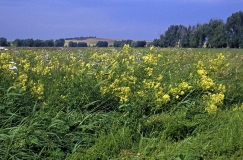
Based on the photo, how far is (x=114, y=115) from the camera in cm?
512

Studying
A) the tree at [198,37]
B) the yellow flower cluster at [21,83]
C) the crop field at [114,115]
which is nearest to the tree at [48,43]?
the tree at [198,37]

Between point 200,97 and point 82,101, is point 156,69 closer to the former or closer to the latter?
point 200,97

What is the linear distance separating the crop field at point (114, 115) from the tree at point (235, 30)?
139 ft

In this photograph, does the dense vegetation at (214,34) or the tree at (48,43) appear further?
the dense vegetation at (214,34)

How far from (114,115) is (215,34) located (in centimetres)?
4343

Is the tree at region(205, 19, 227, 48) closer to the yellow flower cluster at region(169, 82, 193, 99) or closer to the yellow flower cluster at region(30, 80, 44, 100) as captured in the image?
the yellow flower cluster at region(169, 82, 193, 99)

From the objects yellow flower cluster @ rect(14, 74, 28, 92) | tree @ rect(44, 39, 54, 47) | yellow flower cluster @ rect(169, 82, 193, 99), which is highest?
yellow flower cluster @ rect(14, 74, 28, 92)

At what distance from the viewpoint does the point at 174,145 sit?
4.41 metres

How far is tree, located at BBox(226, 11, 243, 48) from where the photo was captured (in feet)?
154

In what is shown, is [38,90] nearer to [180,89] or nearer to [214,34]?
[180,89]

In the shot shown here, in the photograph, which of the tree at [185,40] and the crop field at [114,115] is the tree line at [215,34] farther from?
the crop field at [114,115]

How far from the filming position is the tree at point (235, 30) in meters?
47.0

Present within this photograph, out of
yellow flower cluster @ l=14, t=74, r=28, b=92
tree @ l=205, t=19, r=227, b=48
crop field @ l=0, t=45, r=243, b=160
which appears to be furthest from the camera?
tree @ l=205, t=19, r=227, b=48

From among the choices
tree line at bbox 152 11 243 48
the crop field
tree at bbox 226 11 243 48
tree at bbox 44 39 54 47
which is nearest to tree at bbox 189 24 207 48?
tree line at bbox 152 11 243 48
